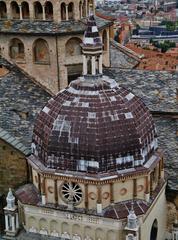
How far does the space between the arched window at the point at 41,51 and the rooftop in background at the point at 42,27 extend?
101 cm

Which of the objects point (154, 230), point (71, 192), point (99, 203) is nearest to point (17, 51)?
point (71, 192)

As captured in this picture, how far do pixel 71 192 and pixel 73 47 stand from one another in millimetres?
14532

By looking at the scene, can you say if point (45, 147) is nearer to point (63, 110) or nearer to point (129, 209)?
point (63, 110)

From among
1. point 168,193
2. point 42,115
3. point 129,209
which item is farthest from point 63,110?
point 168,193

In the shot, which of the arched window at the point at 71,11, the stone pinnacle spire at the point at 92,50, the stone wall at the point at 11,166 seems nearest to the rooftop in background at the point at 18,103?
the stone wall at the point at 11,166

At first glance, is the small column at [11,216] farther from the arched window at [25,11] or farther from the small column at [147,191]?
the arched window at [25,11]

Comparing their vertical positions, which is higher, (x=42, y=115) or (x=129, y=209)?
(x=42, y=115)

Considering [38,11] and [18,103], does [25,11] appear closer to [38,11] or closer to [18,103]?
[38,11]

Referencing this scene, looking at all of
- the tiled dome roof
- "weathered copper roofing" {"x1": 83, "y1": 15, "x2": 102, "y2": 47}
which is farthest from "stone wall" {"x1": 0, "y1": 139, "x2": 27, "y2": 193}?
"weathered copper roofing" {"x1": 83, "y1": 15, "x2": 102, "y2": 47}

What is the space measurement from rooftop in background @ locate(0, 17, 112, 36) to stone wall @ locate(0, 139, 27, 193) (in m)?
10.2

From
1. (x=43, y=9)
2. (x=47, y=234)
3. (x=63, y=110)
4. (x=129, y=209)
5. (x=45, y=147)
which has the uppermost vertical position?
(x=43, y=9)

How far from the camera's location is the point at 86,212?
2947cm

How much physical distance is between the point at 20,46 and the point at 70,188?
15.5 meters

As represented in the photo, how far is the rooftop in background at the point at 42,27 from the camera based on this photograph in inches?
1535
